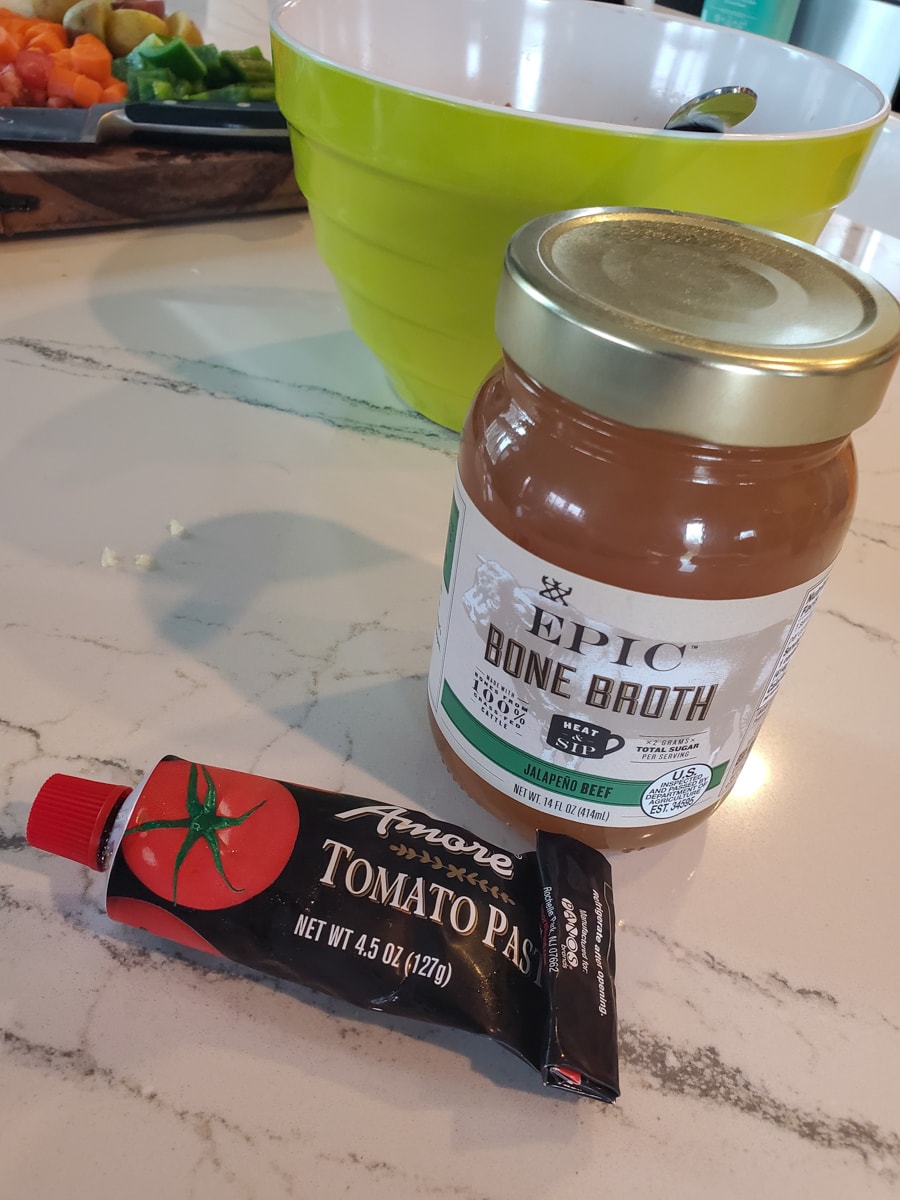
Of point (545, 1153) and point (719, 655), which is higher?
point (719, 655)

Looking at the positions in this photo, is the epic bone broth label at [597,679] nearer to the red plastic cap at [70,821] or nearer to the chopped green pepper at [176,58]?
the red plastic cap at [70,821]

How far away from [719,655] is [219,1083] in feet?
0.80

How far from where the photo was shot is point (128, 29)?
1102 mm

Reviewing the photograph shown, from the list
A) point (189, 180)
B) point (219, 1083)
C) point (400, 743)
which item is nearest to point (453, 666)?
point (400, 743)

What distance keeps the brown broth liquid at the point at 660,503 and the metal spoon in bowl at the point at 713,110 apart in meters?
0.36

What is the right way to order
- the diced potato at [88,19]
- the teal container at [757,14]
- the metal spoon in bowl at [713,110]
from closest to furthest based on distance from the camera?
the metal spoon in bowl at [713,110] < the diced potato at [88,19] < the teal container at [757,14]

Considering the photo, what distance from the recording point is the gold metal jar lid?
278 mm

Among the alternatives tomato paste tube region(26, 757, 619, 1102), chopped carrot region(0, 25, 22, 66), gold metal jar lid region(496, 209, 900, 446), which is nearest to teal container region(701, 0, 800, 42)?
chopped carrot region(0, 25, 22, 66)

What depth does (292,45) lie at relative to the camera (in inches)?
20.6

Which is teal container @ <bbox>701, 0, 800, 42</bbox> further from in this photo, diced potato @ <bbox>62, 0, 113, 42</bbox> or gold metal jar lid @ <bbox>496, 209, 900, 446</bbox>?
gold metal jar lid @ <bbox>496, 209, 900, 446</bbox>

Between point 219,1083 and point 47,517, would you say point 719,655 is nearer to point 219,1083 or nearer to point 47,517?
point 219,1083

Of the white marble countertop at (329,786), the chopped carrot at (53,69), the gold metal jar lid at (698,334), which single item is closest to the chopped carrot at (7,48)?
the chopped carrot at (53,69)

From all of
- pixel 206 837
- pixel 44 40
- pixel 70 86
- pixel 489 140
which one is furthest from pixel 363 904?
pixel 44 40

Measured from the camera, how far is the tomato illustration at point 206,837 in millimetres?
344
